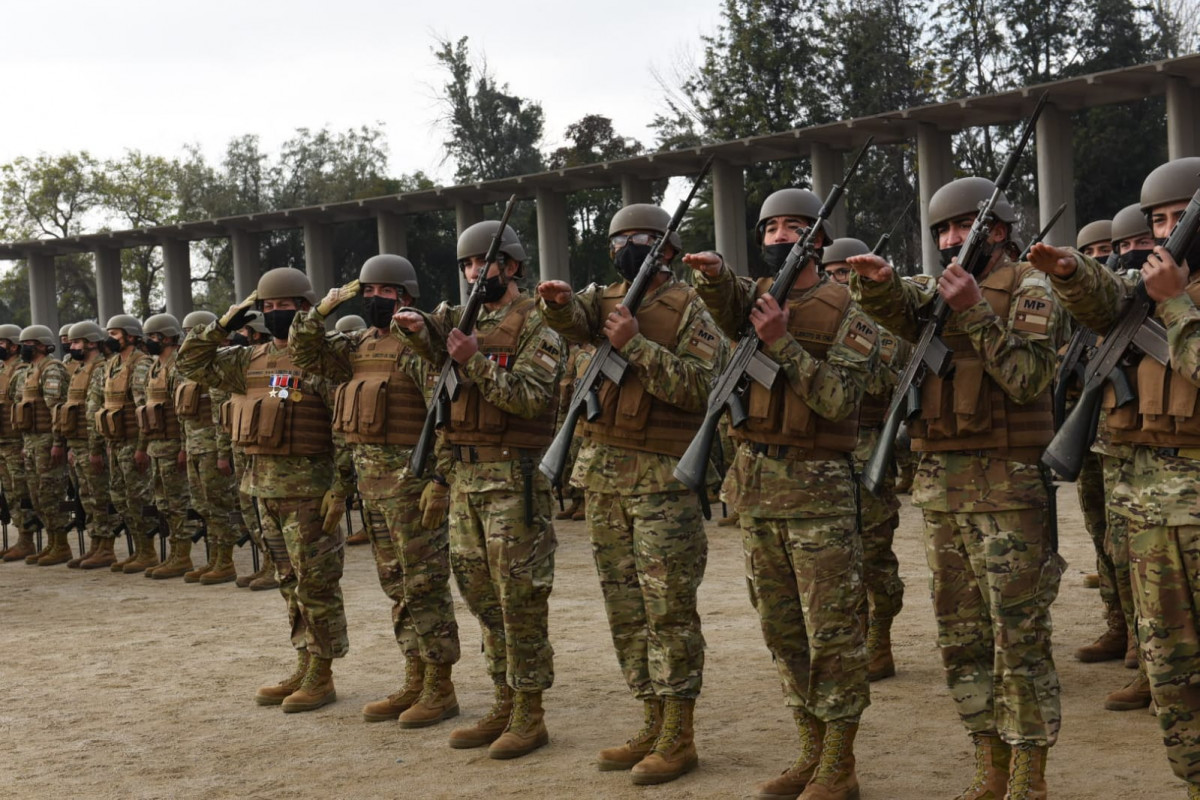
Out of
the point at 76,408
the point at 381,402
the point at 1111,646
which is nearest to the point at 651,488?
the point at 381,402

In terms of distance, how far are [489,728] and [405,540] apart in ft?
3.58

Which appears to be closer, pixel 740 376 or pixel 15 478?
pixel 740 376

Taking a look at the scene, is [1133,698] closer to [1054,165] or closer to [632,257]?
[632,257]

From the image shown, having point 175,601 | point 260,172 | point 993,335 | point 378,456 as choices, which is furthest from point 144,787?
point 260,172

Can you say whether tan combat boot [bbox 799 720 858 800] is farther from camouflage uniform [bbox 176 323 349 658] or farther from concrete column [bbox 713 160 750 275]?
concrete column [bbox 713 160 750 275]

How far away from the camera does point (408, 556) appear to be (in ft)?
22.4

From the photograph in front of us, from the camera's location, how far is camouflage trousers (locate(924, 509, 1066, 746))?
475 cm

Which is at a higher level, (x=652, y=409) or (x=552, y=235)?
(x=552, y=235)

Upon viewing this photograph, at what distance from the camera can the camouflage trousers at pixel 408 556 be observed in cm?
684

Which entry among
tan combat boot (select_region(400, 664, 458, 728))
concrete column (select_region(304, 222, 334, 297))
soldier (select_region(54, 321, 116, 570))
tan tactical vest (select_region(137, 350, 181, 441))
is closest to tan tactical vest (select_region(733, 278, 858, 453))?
tan combat boot (select_region(400, 664, 458, 728))

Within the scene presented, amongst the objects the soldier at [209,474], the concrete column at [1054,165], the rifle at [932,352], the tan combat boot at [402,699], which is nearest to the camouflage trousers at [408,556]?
the tan combat boot at [402,699]

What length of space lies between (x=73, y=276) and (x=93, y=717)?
176ft

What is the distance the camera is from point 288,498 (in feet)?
24.2

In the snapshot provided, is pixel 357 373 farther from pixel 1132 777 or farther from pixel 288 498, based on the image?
pixel 1132 777
